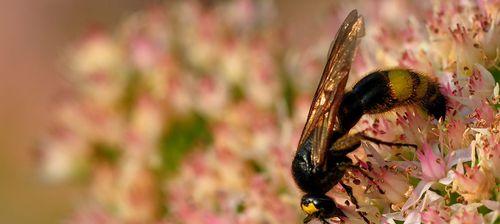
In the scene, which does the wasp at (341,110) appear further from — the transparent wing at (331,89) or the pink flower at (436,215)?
the pink flower at (436,215)

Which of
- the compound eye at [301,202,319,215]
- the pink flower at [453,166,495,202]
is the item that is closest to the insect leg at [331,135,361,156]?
the compound eye at [301,202,319,215]

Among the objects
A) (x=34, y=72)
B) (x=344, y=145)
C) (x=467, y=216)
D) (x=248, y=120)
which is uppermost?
(x=34, y=72)

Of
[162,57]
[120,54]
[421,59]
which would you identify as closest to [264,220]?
[421,59]

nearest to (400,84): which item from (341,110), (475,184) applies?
(341,110)

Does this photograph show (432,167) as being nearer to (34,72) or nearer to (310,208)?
(310,208)

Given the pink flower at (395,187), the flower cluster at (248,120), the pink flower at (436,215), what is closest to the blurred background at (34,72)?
the flower cluster at (248,120)

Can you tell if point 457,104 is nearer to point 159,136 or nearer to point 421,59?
point 421,59
